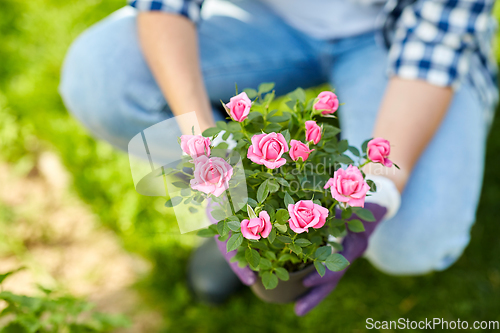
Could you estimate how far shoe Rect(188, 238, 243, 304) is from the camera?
1267 mm

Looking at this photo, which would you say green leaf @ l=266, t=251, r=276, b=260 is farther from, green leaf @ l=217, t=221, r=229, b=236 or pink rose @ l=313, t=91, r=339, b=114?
pink rose @ l=313, t=91, r=339, b=114

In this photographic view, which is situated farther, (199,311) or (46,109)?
(46,109)

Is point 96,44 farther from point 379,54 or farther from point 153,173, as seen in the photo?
point 379,54

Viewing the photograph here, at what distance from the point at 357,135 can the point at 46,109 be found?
55.9 inches

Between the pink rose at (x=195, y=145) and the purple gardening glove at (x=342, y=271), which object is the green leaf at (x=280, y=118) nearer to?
the pink rose at (x=195, y=145)

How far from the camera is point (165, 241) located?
54.9 inches

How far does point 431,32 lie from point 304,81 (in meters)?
0.41

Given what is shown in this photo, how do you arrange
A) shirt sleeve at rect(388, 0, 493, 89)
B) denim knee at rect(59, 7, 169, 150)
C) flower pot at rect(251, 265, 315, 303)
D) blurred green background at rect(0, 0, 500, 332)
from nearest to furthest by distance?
flower pot at rect(251, 265, 315, 303) → shirt sleeve at rect(388, 0, 493, 89) → denim knee at rect(59, 7, 169, 150) → blurred green background at rect(0, 0, 500, 332)

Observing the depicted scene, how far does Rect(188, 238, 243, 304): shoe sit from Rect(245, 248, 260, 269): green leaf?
701 millimetres

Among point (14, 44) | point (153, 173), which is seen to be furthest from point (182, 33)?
point (14, 44)

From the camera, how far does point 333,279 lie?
86 cm

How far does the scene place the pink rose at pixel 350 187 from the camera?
0.53 m

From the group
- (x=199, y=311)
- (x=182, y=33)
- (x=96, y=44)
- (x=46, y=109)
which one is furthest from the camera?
(x=46, y=109)

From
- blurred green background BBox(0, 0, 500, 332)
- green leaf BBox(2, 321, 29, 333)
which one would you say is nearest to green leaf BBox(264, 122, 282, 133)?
green leaf BBox(2, 321, 29, 333)
